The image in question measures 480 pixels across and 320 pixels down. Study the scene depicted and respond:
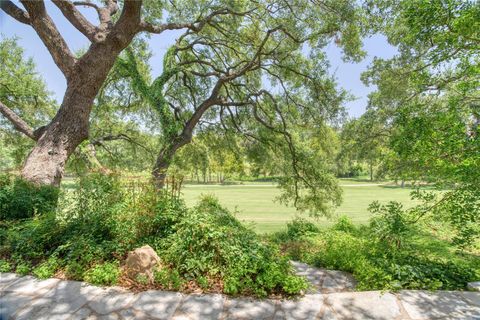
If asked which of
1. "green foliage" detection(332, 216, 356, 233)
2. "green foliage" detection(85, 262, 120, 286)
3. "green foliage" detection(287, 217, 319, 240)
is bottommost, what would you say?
"green foliage" detection(287, 217, 319, 240)

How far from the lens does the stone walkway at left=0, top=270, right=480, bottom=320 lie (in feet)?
7.71

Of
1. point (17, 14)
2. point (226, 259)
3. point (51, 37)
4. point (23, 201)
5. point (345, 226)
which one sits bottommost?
point (345, 226)

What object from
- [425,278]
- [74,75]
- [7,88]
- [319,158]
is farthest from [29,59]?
[425,278]

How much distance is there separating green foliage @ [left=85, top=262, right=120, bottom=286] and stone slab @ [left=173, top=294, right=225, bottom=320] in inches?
35.2

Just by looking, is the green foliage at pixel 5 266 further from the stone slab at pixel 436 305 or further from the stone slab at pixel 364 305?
the stone slab at pixel 436 305

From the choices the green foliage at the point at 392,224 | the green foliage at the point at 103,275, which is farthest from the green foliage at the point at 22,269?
the green foliage at the point at 392,224

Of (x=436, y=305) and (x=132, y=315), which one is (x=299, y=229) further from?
(x=132, y=315)

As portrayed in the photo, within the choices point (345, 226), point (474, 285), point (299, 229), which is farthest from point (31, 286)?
point (345, 226)

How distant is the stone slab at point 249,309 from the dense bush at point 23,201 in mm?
3202

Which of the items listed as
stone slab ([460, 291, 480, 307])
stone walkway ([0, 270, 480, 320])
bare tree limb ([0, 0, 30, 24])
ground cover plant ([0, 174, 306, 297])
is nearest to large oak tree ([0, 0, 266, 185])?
bare tree limb ([0, 0, 30, 24])

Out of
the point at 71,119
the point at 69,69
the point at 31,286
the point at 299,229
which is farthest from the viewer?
the point at 299,229

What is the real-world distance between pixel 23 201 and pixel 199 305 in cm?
336

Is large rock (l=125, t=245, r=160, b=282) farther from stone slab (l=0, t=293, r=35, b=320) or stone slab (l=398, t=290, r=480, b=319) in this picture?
stone slab (l=398, t=290, r=480, b=319)

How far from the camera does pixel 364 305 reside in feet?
8.55
